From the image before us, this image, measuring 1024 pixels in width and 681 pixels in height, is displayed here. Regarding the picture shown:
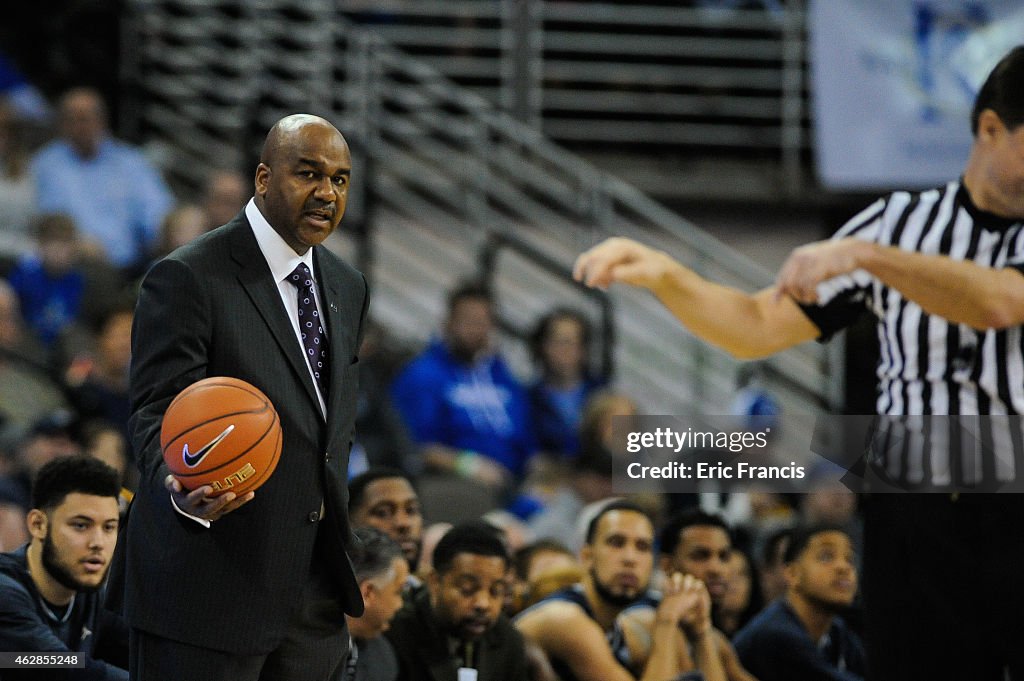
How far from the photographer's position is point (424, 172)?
1041 cm

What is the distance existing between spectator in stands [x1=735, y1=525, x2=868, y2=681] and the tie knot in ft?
8.32

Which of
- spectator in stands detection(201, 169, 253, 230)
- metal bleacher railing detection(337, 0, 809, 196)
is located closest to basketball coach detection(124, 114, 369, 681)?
spectator in stands detection(201, 169, 253, 230)

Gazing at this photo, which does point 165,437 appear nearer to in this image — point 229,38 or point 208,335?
point 208,335

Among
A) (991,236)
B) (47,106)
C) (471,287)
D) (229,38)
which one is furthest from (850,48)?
(991,236)

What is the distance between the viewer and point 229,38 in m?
10.8

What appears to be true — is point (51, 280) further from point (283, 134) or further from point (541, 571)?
point (283, 134)

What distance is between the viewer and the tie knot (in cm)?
328

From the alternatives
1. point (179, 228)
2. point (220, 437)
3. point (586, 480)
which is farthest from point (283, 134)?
point (179, 228)

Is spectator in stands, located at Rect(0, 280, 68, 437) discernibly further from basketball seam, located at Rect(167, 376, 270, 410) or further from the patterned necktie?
basketball seam, located at Rect(167, 376, 270, 410)

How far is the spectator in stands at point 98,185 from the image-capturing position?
29.1 ft

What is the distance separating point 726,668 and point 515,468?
3.60m

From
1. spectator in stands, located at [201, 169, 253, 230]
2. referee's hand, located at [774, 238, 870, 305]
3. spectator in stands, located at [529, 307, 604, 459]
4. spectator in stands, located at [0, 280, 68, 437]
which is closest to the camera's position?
referee's hand, located at [774, 238, 870, 305]

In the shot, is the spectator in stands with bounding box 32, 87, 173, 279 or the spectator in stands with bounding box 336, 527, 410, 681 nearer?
the spectator in stands with bounding box 336, 527, 410, 681

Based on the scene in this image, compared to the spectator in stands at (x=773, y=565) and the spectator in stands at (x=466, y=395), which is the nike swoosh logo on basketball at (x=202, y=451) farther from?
the spectator in stands at (x=466, y=395)
